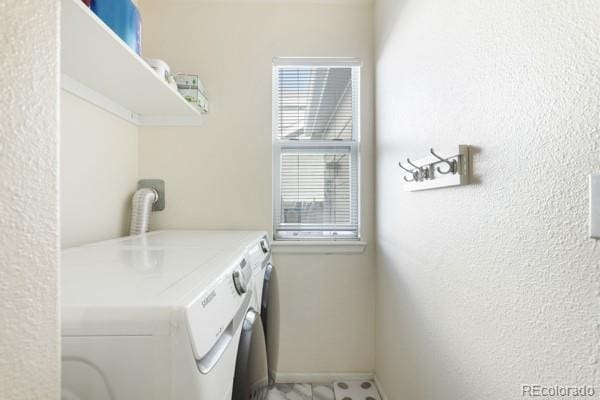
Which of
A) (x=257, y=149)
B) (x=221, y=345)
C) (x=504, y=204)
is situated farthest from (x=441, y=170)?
(x=257, y=149)

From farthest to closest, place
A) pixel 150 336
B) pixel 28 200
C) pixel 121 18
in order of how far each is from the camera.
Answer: pixel 121 18, pixel 150 336, pixel 28 200

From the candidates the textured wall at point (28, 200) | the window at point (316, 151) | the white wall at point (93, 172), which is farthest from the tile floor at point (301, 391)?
the textured wall at point (28, 200)

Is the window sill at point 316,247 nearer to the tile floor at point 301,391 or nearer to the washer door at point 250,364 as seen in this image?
the tile floor at point 301,391

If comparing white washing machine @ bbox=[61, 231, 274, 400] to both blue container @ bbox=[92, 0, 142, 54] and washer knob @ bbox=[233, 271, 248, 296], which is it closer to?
→ washer knob @ bbox=[233, 271, 248, 296]

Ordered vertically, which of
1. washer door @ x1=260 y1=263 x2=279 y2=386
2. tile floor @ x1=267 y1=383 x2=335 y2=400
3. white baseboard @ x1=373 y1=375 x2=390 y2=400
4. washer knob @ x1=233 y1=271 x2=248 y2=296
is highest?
washer knob @ x1=233 y1=271 x2=248 y2=296

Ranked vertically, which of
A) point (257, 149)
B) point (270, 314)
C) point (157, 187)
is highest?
point (257, 149)

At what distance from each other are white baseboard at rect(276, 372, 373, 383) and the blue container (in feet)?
6.35

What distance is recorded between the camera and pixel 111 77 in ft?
4.33

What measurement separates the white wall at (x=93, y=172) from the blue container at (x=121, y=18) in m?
0.37

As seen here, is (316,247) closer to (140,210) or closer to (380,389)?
(380,389)

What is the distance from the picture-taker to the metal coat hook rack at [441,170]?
855 mm

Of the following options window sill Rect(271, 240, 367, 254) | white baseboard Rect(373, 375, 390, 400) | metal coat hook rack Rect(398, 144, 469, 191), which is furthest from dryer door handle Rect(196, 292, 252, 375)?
white baseboard Rect(373, 375, 390, 400)

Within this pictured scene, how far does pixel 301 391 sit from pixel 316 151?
1.49m

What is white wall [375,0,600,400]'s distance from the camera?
1.72 feet
